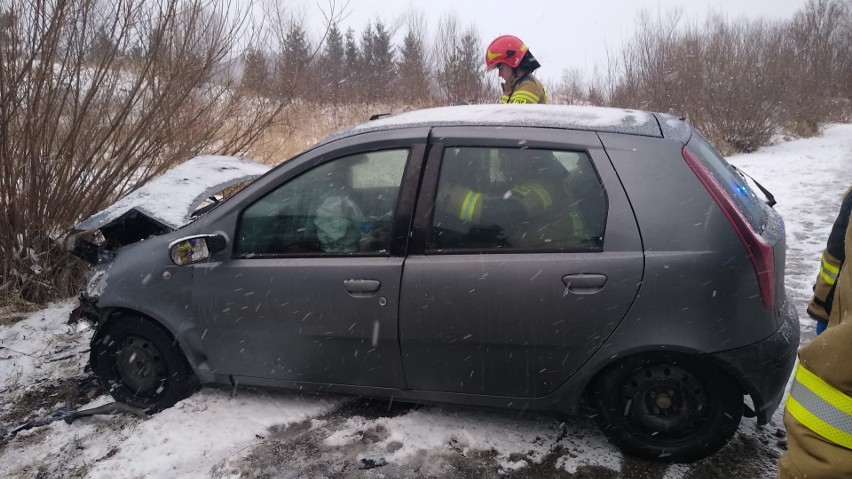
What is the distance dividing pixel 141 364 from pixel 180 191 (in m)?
1.17

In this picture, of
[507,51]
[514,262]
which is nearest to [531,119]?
[514,262]

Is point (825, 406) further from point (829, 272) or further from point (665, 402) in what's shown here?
point (829, 272)

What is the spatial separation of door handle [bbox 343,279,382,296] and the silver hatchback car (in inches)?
0.4

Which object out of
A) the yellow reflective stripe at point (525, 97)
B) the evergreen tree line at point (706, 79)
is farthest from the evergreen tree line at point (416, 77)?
the yellow reflective stripe at point (525, 97)

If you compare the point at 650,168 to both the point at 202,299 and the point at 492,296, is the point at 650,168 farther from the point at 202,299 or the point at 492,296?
the point at 202,299

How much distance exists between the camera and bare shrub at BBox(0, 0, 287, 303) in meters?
4.39

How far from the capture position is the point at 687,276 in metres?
2.32

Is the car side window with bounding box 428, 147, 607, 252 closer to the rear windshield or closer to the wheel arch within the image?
the rear windshield

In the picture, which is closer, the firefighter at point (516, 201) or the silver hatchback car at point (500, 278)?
the silver hatchback car at point (500, 278)

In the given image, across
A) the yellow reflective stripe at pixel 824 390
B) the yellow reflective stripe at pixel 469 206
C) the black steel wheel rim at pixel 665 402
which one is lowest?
the black steel wheel rim at pixel 665 402

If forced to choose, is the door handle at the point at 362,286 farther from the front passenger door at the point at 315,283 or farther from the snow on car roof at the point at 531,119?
the snow on car roof at the point at 531,119

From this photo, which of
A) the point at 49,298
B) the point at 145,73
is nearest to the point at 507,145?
the point at 145,73

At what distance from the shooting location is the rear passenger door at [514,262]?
243cm

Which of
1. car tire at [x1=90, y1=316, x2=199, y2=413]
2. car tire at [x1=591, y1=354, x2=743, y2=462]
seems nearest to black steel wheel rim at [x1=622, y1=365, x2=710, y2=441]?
car tire at [x1=591, y1=354, x2=743, y2=462]
